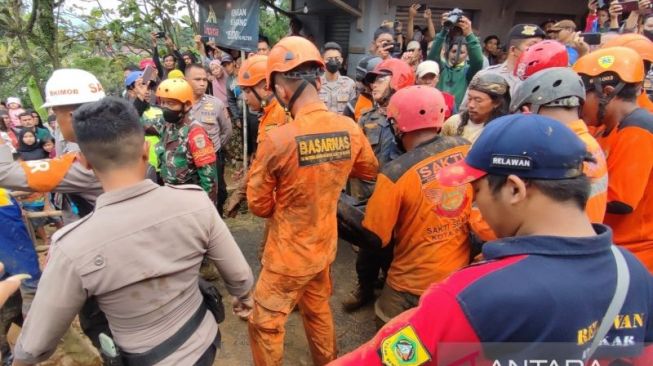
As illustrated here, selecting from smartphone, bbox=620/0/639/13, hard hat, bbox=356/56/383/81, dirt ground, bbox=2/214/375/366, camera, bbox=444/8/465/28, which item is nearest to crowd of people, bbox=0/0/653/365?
dirt ground, bbox=2/214/375/366

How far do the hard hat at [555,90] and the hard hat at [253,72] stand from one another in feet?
7.96

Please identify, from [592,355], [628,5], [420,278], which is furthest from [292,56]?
[628,5]

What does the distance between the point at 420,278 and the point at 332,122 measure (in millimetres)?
1128

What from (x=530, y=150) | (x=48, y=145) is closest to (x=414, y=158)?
(x=530, y=150)

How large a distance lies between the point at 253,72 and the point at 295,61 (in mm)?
1630

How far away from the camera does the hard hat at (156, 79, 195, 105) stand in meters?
3.62

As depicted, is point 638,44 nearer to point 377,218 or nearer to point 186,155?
point 377,218

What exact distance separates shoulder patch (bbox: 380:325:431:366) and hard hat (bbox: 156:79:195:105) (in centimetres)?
322

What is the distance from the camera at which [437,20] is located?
924cm

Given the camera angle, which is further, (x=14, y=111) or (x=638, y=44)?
(x=14, y=111)

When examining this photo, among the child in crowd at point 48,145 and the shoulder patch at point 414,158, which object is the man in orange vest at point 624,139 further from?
the child in crowd at point 48,145

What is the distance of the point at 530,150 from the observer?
108 centimetres

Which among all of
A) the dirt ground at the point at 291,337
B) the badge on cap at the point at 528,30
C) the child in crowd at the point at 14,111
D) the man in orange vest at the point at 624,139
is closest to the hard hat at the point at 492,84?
the man in orange vest at the point at 624,139

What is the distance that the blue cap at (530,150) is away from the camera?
1076 mm
